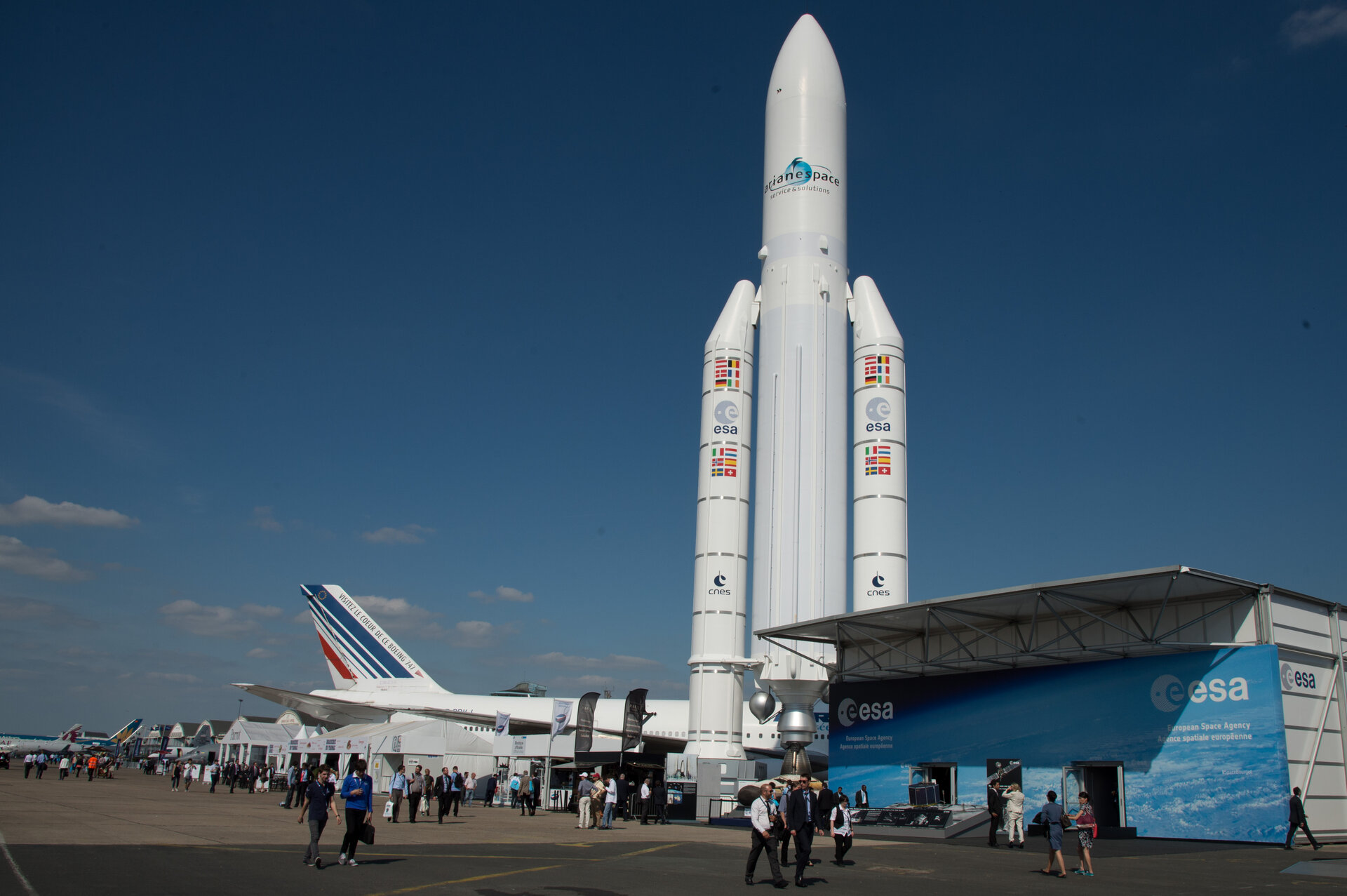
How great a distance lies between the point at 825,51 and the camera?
3591 centimetres

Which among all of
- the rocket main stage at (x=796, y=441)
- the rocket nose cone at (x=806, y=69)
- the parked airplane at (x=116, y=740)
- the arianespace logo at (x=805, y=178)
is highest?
the rocket nose cone at (x=806, y=69)

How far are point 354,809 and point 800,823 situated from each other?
5.86 meters

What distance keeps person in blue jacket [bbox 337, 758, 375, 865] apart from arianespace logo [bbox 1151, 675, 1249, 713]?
1746 cm

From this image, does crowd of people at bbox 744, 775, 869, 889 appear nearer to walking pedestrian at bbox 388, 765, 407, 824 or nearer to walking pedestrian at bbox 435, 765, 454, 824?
walking pedestrian at bbox 388, 765, 407, 824

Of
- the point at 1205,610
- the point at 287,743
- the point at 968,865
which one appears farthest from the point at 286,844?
the point at 287,743

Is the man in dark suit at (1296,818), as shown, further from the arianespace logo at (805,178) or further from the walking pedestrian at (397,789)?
the arianespace logo at (805,178)

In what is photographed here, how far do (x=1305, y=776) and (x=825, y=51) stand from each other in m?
27.6

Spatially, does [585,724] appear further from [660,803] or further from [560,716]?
[660,803]

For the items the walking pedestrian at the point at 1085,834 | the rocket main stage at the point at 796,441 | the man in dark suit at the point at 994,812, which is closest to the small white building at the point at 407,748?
the rocket main stage at the point at 796,441

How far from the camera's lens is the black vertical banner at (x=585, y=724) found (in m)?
31.2

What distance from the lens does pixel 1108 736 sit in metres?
22.7

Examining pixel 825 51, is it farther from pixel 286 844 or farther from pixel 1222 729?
pixel 286 844

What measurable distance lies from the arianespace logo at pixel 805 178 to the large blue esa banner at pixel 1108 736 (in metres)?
17.1

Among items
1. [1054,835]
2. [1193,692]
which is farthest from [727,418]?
[1054,835]
